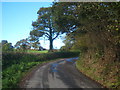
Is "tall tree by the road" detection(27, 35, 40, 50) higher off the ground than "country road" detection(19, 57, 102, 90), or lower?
higher

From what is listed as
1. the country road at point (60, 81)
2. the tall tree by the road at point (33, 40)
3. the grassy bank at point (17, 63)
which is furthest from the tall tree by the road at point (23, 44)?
the country road at point (60, 81)

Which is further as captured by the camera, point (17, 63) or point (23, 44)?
point (23, 44)

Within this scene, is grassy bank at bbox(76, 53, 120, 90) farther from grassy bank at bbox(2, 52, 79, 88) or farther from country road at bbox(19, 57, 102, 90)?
grassy bank at bbox(2, 52, 79, 88)

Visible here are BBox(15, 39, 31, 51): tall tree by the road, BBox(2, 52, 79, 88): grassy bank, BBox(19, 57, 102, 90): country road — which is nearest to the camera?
BBox(19, 57, 102, 90): country road

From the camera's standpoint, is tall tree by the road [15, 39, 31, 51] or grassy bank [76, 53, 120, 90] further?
tall tree by the road [15, 39, 31, 51]

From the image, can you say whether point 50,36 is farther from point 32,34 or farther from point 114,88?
point 114,88

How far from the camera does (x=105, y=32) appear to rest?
9.09 metres

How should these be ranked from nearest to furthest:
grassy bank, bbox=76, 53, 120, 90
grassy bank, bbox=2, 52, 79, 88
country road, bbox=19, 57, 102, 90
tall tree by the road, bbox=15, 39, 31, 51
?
grassy bank, bbox=76, 53, 120, 90, country road, bbox=19, 57, 102, 90, grassy bank, bbox=2, 52, 79, 88, tall tree by the road, bbox=15, 39, 31, 51

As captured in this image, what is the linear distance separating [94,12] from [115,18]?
2.07 m

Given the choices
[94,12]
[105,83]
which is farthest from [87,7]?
[105,83]

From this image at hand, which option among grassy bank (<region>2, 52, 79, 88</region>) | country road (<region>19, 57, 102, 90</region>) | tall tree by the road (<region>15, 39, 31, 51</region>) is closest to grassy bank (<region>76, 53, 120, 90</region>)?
country road (<region>19, 57, 102, 90</region>)

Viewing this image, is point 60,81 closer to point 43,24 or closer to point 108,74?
point 108,74

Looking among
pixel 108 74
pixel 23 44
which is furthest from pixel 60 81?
pixel 23 44

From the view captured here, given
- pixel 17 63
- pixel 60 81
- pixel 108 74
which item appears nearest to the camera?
pixel 108 74
